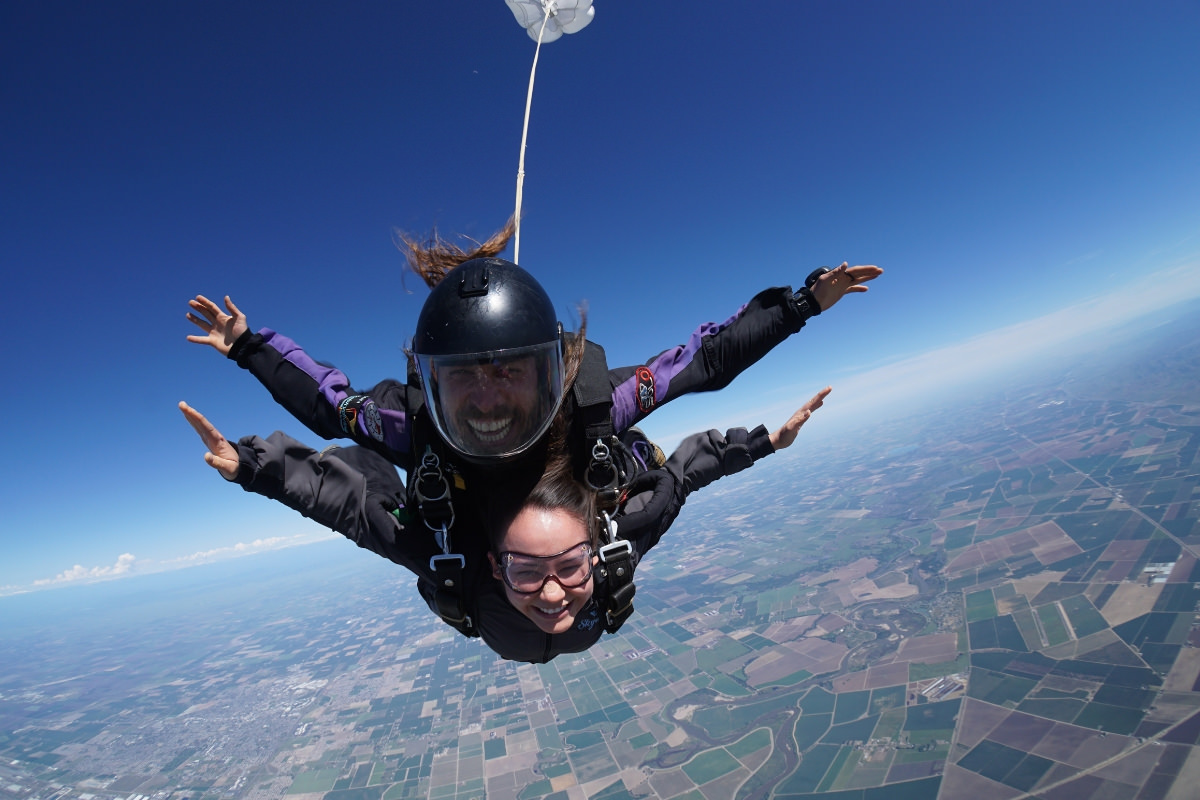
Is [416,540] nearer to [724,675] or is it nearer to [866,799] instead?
[866,799]

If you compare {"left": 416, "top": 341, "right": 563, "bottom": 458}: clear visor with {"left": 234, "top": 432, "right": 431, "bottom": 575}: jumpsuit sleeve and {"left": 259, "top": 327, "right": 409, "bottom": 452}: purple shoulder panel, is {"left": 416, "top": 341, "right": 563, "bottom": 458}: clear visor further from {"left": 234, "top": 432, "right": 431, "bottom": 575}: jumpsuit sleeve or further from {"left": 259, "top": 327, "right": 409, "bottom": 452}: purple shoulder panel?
{"left": 234, "top": 432, "right": 431, "bottom": 575}: jumpsuit sleeve

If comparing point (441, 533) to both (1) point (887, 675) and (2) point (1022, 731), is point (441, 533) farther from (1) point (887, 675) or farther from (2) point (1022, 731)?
(1) point (887, 675)

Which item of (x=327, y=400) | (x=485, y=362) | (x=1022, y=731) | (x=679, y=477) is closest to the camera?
(x=485, y=362)

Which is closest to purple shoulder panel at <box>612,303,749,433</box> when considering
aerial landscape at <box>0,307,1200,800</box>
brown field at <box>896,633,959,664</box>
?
aerial landscape at <box>0,307,1200,800</box>

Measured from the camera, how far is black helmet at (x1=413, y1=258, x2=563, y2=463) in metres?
1.51

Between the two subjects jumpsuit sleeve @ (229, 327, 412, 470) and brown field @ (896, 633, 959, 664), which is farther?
brown field @ (896, 633, 959, 664)

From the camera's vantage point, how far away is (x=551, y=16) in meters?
2.98

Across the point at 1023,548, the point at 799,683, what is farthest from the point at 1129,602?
the point at 799,683

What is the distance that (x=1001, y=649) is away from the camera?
1611 cm

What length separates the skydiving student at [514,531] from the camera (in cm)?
164

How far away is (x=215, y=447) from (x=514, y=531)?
1.05 meters

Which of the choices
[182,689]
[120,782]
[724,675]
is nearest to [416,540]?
[724,675]

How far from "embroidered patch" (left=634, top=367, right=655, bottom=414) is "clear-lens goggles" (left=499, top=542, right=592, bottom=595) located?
2.14ft

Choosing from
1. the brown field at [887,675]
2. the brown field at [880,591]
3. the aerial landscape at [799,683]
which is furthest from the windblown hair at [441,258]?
the brown field at [880,591]
